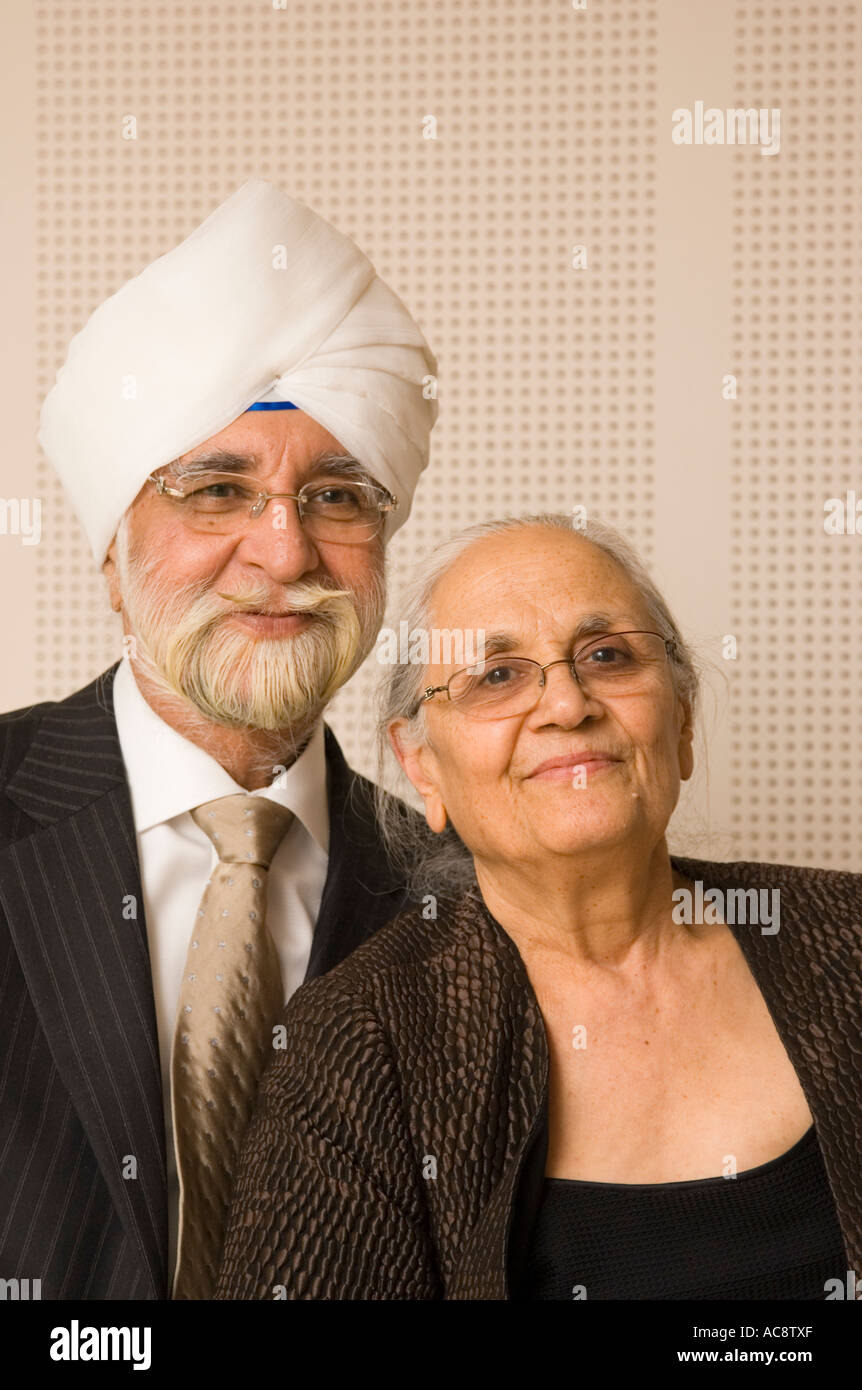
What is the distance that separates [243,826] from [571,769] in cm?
60

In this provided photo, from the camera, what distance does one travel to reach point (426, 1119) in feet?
5.98

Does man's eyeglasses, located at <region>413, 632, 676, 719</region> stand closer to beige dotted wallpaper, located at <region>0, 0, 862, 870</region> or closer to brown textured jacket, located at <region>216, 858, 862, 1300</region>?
brown textured jacket, located at <region>216, 858, 862, 1300</region>

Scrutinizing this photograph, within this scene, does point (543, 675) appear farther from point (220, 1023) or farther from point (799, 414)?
point (799, 414)

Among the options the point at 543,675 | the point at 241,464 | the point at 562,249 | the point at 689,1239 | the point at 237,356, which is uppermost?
the point at 562,249

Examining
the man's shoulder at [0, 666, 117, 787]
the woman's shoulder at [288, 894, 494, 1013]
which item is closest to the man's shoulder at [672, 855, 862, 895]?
the woman's shoulder at [288, 894, 494, 1013]

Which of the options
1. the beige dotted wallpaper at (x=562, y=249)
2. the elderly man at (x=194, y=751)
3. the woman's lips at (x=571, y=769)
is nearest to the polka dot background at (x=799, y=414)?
the beige dotted wallpaper at (x=562, y=249)

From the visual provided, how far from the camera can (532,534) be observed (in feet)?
6.58

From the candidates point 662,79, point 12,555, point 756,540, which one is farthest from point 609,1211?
point 662,79

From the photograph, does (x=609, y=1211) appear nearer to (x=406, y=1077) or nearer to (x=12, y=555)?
(x=406, y=1077)

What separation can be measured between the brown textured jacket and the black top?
2.0 inches

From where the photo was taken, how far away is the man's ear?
251 centimetres

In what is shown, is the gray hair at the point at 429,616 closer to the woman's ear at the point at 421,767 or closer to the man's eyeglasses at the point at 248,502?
the woman's ear at the point at 421,767

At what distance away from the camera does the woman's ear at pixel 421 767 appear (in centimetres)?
207

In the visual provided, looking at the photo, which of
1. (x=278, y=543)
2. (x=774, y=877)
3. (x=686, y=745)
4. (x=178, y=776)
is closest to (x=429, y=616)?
(x=278, y=543)
